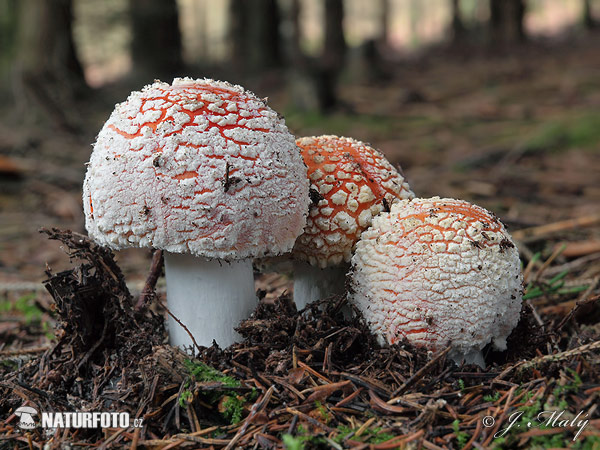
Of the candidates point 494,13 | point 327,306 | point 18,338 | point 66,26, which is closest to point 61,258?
point 18,338

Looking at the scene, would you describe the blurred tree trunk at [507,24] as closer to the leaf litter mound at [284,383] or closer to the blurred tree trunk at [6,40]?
the blurred tree trunk at [6,40]

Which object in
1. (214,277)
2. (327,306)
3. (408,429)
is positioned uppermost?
(214,277)

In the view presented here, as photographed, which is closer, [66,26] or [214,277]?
[214,277]

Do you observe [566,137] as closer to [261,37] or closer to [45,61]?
[45,61]

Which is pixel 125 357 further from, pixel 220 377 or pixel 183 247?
pixel 183 247

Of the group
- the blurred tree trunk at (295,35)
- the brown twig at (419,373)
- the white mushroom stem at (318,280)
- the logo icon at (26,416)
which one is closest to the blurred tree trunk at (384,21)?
the blurred tree trunk at (295,35)

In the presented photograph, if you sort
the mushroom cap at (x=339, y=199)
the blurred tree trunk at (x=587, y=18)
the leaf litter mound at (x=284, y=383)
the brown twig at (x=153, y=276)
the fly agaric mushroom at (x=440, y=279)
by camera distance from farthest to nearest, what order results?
the blurred tree trunk at (x=587, y=18)
the brown twig at (x=153, y=276)
the mushroom cap at (x=339, y=199)
the fly agaric mushroom at (x=440, y=279)
the leaf litter mound at (x=284, y=383)
